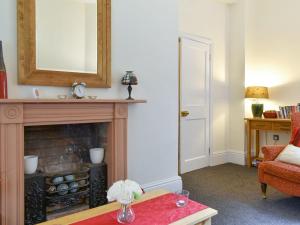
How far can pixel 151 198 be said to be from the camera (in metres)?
2.00

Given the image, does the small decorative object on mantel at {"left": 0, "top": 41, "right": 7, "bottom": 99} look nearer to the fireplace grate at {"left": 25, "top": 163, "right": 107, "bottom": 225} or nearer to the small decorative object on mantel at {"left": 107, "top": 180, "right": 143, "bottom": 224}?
the fireplace grate at {"left": 25, "top": 163, "right": 107, "bottom": 225}

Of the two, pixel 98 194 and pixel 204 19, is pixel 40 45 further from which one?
pixel 204 19

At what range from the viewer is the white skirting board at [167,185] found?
9.73 feet

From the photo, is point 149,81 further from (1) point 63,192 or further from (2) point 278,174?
(2) point 278,174

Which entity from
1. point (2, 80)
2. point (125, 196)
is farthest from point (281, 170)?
point (2, 80)

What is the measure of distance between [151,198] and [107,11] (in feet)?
5.95

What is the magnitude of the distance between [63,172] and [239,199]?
6.61 ft

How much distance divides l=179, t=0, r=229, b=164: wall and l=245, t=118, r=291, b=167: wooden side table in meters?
0.49

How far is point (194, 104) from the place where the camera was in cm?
Answer: 430

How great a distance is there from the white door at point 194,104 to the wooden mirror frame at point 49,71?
1.75 m

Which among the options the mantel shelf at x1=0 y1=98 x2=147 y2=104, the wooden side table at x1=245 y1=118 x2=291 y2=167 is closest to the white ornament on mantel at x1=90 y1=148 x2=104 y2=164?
the mantel shelf at x1=0 y1=98 x2=147 y2=104

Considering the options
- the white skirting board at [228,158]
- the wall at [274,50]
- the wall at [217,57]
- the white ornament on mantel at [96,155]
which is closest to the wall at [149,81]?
the white ornament on mantel at [96,155]

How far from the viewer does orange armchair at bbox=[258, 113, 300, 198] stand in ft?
8.61

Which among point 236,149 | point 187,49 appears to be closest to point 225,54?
point 187,49
